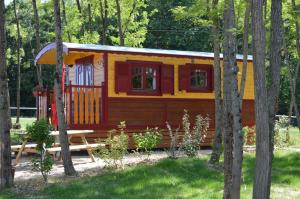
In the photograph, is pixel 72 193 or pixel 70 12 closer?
pixel 72 193

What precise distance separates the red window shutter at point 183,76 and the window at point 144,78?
2.50ft

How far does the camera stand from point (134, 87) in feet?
43.0

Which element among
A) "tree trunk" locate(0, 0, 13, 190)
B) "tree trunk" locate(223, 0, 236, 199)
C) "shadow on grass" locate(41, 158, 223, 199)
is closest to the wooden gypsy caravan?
→ "shadow on grass" locate(41, 158, 223, 199)

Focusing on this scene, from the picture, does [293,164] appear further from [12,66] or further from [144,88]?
[12,66]

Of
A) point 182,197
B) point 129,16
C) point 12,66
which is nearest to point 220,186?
point 182,197

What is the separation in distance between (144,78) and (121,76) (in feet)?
2.67

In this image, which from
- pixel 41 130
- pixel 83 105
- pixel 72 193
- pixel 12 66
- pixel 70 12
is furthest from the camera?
pixel 12 66

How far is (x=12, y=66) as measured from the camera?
44.5 m

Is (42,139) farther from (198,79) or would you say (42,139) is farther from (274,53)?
Result: (198,79)

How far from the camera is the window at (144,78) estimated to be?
13.0 meters

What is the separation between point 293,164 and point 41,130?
227 inches

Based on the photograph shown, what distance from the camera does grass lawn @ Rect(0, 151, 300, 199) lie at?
24.8 ft

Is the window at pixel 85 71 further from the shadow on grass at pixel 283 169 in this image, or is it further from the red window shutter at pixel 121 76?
Result: the shadow on grass at pixel 283 169

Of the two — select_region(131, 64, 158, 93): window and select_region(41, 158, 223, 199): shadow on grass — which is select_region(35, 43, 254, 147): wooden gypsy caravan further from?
select_region(41, 158, 223, 199): shadow on grass
